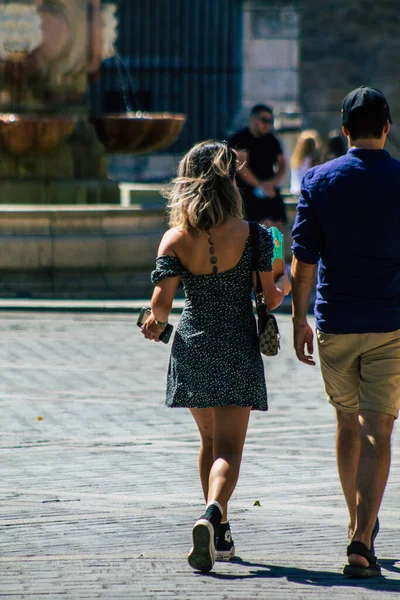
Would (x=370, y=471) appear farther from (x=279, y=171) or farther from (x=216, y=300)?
(x=279, y=171)

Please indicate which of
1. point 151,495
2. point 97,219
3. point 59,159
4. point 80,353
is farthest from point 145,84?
point 151,495

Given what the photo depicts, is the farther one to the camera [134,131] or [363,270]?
[134,131]

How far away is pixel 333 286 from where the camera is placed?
5.27 meters

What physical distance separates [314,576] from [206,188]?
146cm

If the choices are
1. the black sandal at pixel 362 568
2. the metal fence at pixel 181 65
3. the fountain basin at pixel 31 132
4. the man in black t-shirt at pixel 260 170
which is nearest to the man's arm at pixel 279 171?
the man in black t-shirt at pixel 260 170

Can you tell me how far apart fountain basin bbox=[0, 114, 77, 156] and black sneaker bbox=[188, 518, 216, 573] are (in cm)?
1089

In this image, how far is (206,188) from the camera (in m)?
5.34

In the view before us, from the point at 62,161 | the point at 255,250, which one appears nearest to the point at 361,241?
the point at 255,250

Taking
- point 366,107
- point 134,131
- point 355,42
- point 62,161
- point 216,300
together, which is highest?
point 366,107

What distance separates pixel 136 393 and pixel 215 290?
3.92 meters

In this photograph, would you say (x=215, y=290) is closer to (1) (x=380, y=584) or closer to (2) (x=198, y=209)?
(2) (x=198, y=209)

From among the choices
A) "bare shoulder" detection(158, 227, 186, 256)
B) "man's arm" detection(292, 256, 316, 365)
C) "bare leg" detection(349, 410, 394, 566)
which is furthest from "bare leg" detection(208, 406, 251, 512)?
"bare shoulder" detection(158, 227, 186, 256)

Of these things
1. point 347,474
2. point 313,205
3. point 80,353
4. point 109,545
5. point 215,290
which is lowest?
point 80,353

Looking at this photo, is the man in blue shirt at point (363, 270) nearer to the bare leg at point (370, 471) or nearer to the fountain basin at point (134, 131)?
the bare leg at point (370, 471)
